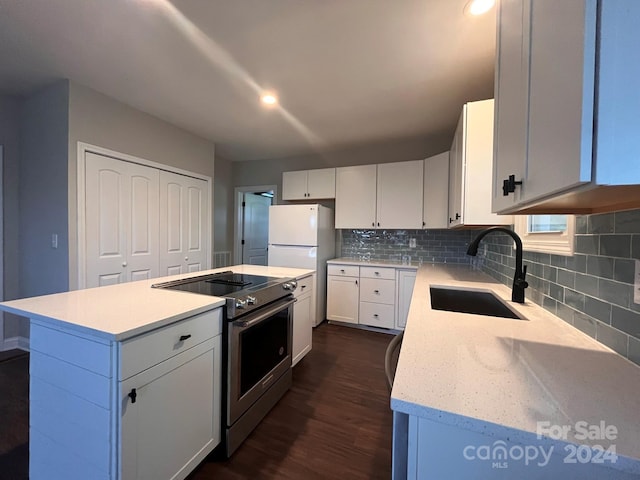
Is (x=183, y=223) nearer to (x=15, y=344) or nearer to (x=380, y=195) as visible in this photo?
(x=15, y=344)

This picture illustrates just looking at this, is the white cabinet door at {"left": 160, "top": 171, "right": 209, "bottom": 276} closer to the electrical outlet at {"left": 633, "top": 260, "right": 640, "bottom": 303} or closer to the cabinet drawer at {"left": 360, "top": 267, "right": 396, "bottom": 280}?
the cabinet drawer at {"left": 360, "top": 267, "right": 396, "bottom": 280}

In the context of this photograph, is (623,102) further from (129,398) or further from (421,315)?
(129,398)

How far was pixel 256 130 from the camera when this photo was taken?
10.5 ft

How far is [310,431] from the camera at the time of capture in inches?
65.0

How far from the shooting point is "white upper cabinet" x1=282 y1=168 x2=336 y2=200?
145 inches

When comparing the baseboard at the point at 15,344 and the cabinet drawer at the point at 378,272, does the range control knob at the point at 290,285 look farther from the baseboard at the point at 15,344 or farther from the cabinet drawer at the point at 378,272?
the baseboard at the point at 15,344

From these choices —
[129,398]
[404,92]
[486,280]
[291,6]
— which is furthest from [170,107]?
[486,280]

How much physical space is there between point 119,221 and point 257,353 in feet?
6.70

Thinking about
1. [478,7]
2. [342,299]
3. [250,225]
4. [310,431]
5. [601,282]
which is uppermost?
[478,7]

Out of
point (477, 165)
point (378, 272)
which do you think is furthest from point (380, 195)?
point (477, 165)

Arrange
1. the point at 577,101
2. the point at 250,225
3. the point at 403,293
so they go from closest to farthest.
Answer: the point at 577,101
the point at 403,293
the point at 250,225

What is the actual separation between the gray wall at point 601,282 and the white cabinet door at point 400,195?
6.66 ft

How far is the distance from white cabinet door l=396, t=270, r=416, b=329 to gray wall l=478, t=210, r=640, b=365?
1860 mm

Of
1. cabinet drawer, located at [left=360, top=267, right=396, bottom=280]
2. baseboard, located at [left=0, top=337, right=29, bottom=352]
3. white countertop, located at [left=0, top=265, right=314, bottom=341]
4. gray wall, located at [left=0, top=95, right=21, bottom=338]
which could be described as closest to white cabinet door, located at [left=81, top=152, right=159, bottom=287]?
gray wall, located at [left=0, top=95, right=21, bottom=338]
